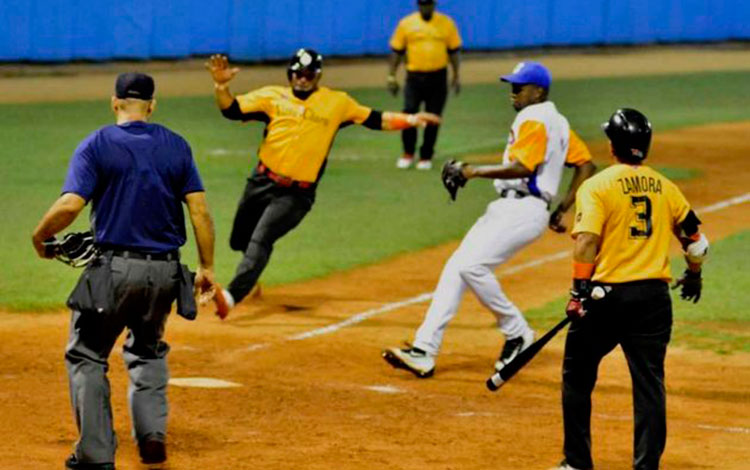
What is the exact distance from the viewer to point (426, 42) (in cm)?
2256

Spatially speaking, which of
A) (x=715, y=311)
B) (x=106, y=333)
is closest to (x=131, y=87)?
(x=106, y=333)

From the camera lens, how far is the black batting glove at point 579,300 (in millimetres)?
8359

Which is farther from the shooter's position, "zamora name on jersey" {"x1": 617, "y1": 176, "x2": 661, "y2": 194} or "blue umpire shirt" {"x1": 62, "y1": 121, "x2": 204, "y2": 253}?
"zamora name on jersey" {"x1": 617, "y1": 176, "x2": 661, "y2": 194}

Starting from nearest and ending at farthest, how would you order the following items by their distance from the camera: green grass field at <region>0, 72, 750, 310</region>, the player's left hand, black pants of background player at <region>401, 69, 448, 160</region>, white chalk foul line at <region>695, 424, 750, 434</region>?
white chalk foul line at <region>695, 424, 750, 434</region>, the player's left hand, green grass field at <region>0, 72, 750, 310</region>, black pants of background player at <region>401, 69, 448, 160</region>

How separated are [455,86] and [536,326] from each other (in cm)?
1052

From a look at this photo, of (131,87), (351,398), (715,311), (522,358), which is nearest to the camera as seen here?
(131,87)

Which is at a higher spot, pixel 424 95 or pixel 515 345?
pixel 515 345

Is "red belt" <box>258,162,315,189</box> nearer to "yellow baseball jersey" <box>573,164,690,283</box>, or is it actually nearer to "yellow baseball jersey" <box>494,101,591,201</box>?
"yellow baseball jersey" <box>494,101,591,201</box>

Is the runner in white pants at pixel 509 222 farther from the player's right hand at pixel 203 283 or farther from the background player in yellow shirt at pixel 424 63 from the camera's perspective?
the background player in yellow shirt at pixel 424 63

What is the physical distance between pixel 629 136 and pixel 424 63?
46.1 feet

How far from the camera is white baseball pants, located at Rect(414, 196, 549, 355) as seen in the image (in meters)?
11.3

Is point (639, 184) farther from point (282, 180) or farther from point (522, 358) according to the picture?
point (282, 180)

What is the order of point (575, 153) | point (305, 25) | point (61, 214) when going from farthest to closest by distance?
1. point (305, 25)
2. point (575, 153)
3. point (61, 214)

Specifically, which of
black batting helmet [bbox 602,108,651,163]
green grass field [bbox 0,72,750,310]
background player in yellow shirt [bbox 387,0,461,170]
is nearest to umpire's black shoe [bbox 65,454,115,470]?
black batting helmet [bbox 602,108,651,163]
